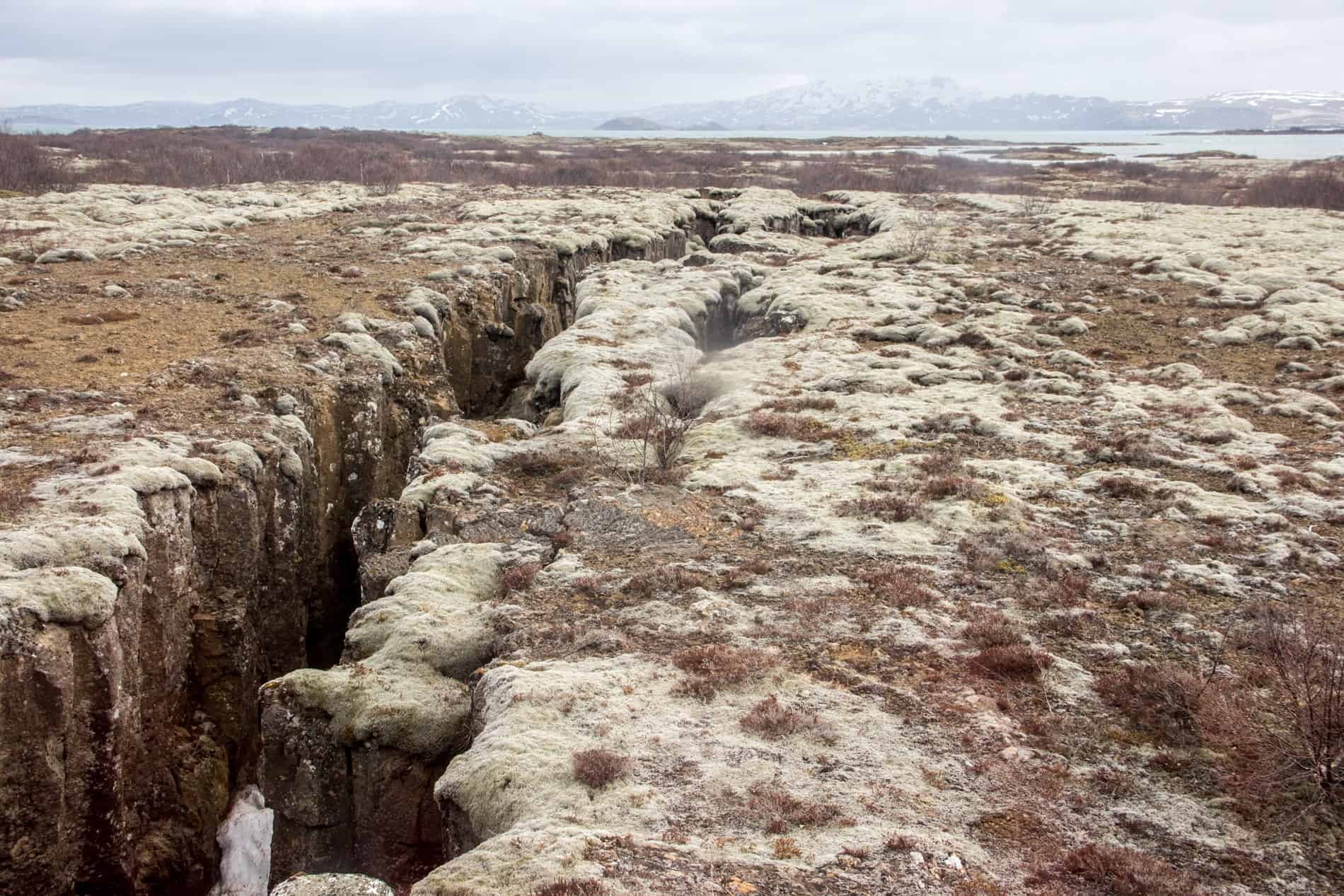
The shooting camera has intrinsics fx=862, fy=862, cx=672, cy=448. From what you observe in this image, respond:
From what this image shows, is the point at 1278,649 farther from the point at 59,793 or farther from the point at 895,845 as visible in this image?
the point at 59,793

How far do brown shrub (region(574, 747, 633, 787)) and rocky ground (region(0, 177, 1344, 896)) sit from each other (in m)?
0.04

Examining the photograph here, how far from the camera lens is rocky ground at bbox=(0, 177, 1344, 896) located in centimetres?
892

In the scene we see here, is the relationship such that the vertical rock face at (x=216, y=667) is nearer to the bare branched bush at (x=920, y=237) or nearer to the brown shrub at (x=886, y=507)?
the brown shrub at (x=886, y=507)

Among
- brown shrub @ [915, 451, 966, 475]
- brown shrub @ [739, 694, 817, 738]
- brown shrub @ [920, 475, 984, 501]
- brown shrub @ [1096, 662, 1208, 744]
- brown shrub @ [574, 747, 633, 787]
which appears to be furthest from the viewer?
brown shrub @ [915, 451, 966, 475]

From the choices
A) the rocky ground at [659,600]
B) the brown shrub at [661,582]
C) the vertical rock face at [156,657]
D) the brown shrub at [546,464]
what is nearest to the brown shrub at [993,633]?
the rocky ground at [659,600]

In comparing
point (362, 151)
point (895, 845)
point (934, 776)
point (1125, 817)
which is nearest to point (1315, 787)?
point (1125, 817)

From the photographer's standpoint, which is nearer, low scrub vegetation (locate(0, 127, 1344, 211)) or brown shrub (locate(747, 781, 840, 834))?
brown shrub (locate(747, 781, 840, 834))

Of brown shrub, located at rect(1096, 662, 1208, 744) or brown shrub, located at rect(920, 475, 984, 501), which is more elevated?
brown shrub, located at rect(920, 475, 984, 501)

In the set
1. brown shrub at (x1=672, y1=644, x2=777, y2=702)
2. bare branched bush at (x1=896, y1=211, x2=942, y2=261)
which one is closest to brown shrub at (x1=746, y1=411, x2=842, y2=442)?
brown shrub at (x1=672, y1=644, x2=777, y2=702)

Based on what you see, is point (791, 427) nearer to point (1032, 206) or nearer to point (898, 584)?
point (898, 584)

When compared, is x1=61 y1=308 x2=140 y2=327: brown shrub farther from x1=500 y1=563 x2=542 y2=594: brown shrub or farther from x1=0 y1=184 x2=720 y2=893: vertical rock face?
x1=500 y1=563 x2=542 y2=594: brown shrub

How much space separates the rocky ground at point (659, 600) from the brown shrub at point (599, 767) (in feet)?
0.13

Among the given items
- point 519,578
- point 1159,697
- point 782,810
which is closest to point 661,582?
point 519,578

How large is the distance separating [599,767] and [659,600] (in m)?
4.21
